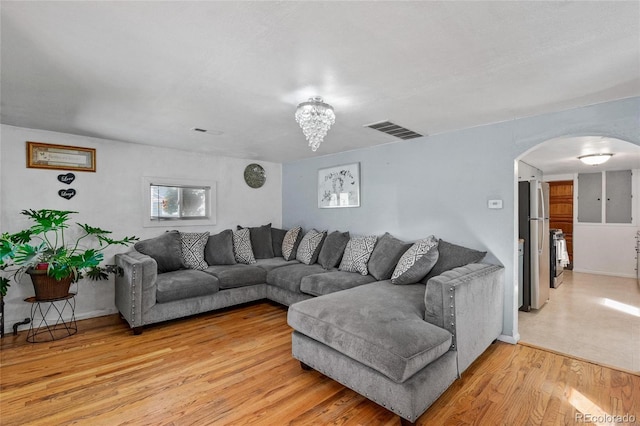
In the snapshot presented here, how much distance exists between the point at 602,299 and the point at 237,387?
5.10 m

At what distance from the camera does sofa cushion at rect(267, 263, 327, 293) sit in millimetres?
3709

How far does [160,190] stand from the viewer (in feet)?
13.9

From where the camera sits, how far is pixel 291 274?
381 cm

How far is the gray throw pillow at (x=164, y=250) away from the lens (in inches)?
146

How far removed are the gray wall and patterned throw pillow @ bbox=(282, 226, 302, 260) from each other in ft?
2.56

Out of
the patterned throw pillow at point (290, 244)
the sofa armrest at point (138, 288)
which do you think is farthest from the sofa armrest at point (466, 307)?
the sofa armrest at point (138, 288)

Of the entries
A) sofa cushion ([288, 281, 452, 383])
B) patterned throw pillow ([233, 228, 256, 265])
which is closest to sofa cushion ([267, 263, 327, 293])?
patterned throw pillow ([233, 228, 256, 265])

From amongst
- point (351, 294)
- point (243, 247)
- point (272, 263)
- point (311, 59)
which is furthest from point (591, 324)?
point (243, 247)

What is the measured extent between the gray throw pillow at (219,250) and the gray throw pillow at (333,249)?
1.29 meters

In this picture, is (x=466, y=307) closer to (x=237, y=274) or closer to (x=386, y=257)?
(x=386, y=257)

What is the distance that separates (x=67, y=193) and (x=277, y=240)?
108 inches

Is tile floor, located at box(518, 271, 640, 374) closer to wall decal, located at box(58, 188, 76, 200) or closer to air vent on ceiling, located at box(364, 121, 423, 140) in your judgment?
air vent on ceiling, located at box(364, 121, 423, 140)

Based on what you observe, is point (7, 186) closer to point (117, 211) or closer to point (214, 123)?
point (117, 211)

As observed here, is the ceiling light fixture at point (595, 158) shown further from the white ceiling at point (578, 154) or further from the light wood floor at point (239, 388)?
the light wood floor at point (239, 388)
